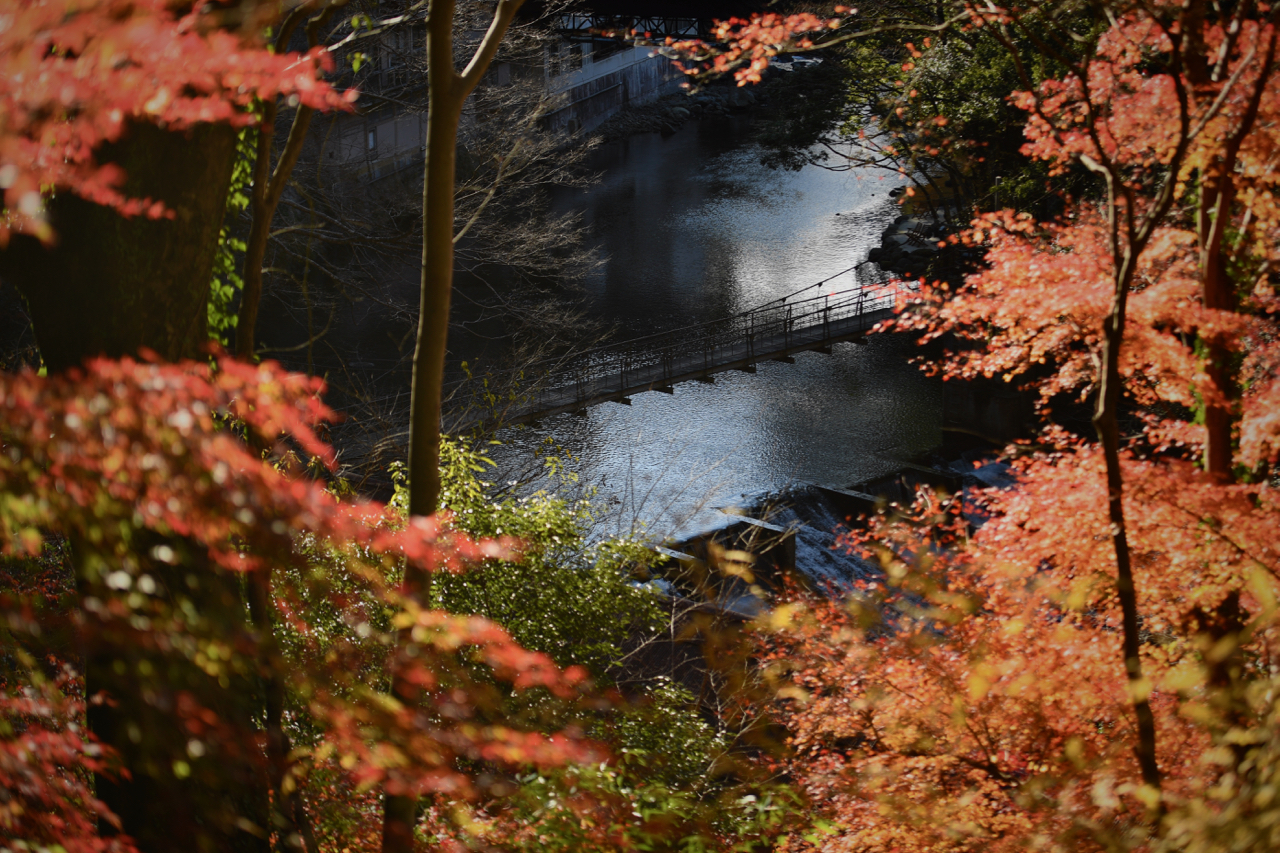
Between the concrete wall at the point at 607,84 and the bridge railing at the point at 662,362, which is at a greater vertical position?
the concrete wall at the point at 607,84

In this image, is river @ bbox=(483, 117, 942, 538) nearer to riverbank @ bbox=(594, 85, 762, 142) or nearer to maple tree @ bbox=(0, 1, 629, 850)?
riverbank @ bbox=(594, 85, 762, 142)

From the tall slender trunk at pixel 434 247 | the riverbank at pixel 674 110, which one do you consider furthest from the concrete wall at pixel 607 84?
the tall slender trunk at pixel 434 247

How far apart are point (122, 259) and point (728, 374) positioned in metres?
21.6

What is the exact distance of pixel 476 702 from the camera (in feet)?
20.2

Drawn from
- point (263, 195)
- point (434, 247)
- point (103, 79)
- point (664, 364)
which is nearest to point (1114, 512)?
point (434, 247)

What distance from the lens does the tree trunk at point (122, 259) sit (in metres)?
3.39

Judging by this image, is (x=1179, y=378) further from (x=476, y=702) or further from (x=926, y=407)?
(x=926, y=407)

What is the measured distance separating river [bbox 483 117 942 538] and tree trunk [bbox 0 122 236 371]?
6.91m

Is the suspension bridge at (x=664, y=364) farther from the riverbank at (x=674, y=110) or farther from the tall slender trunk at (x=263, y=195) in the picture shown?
the riverbank at (x=674, y=110)

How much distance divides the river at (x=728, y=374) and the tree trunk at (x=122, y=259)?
22.7 feet

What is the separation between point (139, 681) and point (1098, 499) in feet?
20.2

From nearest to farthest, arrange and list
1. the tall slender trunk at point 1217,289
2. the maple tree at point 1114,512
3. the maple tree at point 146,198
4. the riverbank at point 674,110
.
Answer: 1. the maple tree at point 146,198
2. the maple tree at point 1114,512
3. the tall slender trunk at point 1217,289
4. the riverbank at point 674,110

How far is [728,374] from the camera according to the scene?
24531 millimetres

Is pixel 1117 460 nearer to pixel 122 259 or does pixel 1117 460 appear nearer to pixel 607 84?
pixel 122 259
